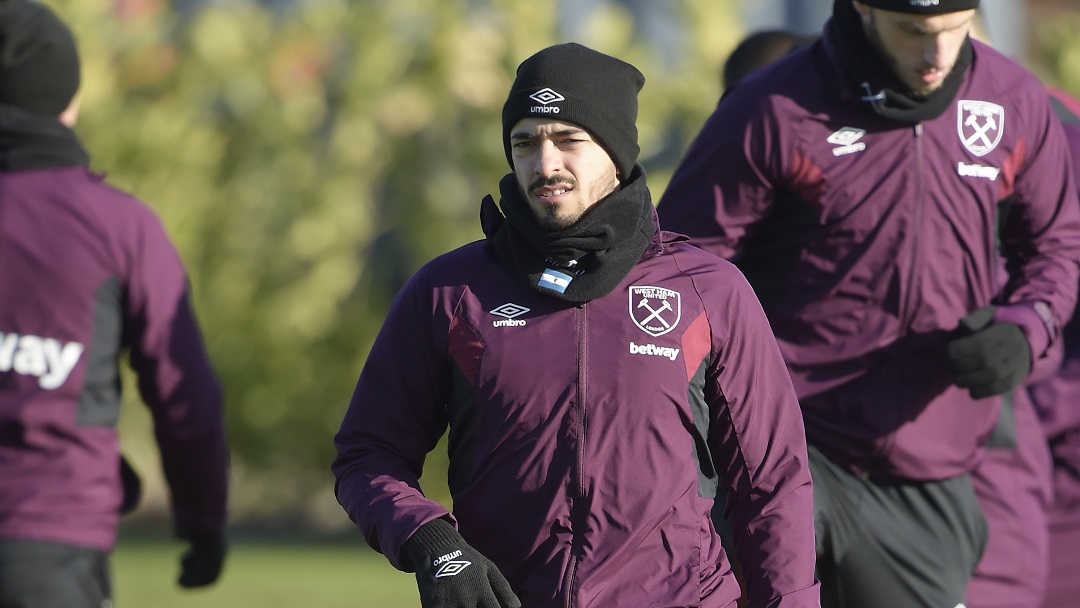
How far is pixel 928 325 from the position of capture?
484 cm

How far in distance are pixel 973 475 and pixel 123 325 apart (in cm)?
243

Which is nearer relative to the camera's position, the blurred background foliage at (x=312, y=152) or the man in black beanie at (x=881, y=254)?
the man in black beanie at (x=881, y=254)

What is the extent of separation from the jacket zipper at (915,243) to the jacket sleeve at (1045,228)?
11.7 inches

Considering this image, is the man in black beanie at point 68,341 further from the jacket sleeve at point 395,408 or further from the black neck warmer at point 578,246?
the black neck warmer at point 578,246

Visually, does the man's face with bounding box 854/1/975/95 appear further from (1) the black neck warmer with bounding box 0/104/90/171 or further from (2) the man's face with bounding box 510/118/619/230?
(1) the black neck warmer with bounding box 0/104/90/171

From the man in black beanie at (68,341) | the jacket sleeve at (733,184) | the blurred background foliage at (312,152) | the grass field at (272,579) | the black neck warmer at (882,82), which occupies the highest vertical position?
the black neck warmer at (882,82)

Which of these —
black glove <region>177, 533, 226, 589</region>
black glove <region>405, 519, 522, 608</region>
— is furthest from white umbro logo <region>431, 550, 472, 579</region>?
black glove <region>177, 533, 226, 589</region>

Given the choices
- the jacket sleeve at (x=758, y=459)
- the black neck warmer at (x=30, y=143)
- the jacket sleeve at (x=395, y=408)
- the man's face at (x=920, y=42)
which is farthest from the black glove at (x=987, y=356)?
the black neck warmer at (x=30, y=143)

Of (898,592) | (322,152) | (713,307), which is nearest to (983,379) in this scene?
(898,592)

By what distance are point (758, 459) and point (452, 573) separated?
2.51ft

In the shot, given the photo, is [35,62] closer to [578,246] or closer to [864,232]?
[578,246]

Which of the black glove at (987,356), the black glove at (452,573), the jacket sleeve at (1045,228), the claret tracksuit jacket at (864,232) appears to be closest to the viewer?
the black glove at (452,573)

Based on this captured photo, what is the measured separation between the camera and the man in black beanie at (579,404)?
3.66 metres

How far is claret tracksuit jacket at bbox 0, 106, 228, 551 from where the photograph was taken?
4.33m
